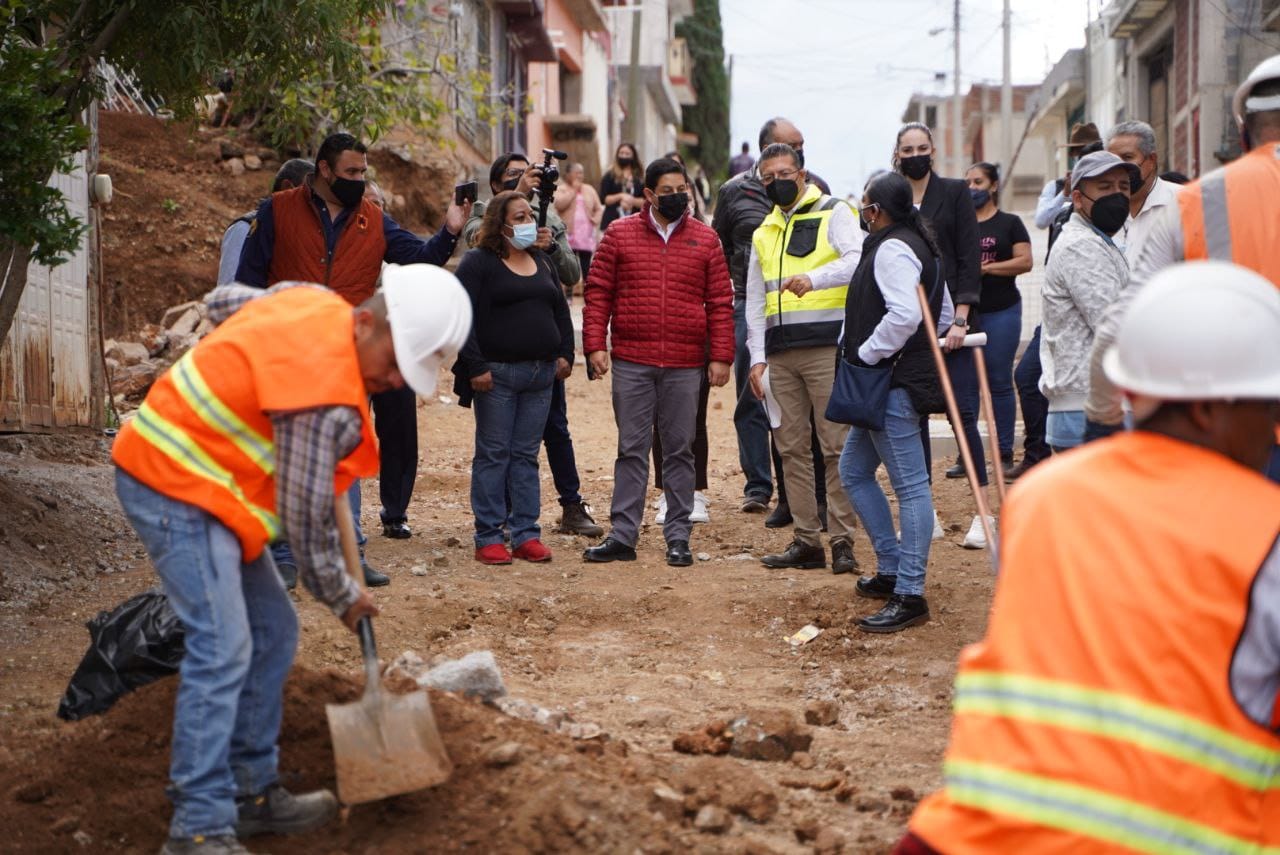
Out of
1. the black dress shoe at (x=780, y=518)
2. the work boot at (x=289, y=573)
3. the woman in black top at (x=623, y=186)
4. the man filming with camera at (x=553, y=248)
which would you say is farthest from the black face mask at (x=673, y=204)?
the woman in black top at (x=623, y=186)

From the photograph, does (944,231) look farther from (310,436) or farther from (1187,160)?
(1187,160)

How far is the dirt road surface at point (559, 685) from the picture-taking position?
438cm

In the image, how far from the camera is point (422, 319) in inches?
154

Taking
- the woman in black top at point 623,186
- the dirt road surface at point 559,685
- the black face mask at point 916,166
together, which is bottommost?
the dirt road surface at point 559,685

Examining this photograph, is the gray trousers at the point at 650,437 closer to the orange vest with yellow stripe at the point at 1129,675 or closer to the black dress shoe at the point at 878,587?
the black dress shoe at the point at 878,587

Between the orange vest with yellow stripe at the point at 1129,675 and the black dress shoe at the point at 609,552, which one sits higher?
the orange vest with yellow stripe at the point at 1129,675

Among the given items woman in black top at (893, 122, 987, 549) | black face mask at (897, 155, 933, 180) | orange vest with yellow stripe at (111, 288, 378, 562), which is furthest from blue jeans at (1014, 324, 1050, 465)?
orange vest with yellow stripe at (111, 288, 378, 562)

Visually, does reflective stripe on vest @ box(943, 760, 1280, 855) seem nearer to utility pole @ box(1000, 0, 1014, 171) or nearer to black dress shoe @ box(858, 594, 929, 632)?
black dress shoe @ box(858, 594, 929, 632)

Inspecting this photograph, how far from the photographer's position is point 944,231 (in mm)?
8391

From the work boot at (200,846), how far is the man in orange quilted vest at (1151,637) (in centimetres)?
217

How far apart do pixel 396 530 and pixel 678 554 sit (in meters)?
1.70

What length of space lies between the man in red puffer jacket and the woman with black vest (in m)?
1.49

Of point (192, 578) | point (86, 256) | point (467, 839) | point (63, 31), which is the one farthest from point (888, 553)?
point (86, 256)

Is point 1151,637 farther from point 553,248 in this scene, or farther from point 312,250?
point 553,248
